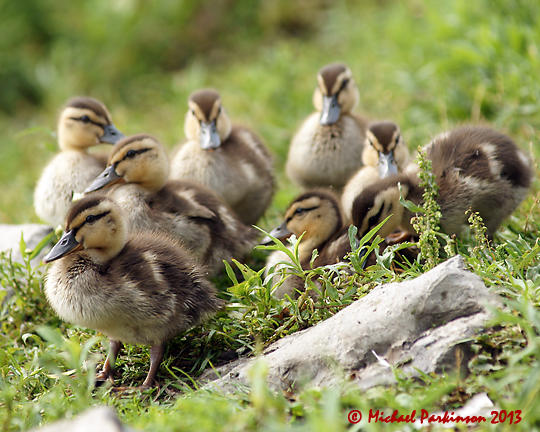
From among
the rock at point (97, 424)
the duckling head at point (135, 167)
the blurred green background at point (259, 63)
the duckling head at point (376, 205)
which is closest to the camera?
the rock at point (97, 424)

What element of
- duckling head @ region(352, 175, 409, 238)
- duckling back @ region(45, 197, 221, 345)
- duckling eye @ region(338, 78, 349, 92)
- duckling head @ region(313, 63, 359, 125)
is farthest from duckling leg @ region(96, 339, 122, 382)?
duckling eye @ region(338, 78, 349, 92)

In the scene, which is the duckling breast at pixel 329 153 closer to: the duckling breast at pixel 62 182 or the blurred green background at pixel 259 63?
the blurred green background at pixel 259 63

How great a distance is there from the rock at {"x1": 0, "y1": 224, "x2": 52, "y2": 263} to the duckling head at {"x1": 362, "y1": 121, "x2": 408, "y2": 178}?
223 cm

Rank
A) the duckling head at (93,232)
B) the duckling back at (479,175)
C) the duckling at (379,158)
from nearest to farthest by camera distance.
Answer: the duckling head at (93,232) → the duckling back at (479,175) → the duckling at (379,158)

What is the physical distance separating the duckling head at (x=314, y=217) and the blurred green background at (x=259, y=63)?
4.75ft

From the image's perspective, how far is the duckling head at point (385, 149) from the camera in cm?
459

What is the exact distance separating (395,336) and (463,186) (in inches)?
53.2

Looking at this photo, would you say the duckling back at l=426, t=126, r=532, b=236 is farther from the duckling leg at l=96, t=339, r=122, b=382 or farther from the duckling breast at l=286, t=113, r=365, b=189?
the duckling leg at l=96, t=339, r=122, b=382

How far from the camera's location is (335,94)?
5.38 meters

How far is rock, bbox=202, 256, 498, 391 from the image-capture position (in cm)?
290

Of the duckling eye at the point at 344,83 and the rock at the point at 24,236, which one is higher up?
the duckling eye at the point at 344,83

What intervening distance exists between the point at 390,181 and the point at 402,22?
501 cm

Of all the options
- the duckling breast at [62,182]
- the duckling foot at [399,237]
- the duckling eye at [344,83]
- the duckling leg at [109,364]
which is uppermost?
the duckling eye at [344,83]

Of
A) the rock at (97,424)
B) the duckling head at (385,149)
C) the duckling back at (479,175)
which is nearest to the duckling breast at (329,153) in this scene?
the duckling head at (385,149)
